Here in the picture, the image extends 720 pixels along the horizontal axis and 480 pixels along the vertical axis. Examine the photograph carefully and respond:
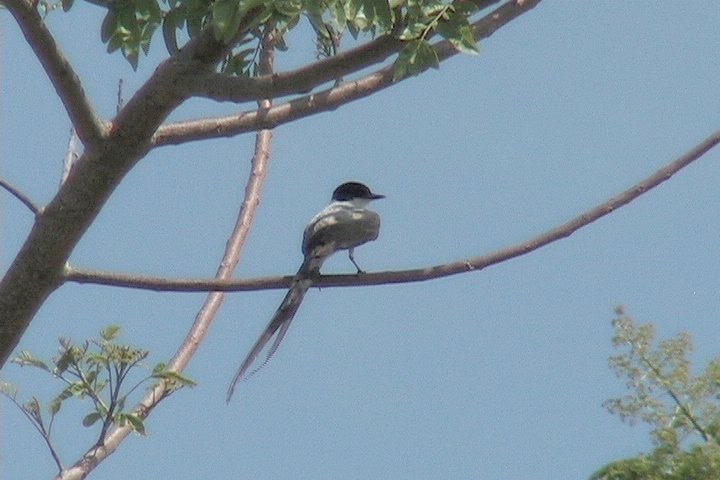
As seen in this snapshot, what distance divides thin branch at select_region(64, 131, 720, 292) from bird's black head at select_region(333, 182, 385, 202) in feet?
10.8

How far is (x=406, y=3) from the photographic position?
355 cm

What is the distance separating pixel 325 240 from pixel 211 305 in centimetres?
159

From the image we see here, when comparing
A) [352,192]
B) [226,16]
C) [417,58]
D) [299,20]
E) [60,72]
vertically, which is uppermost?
[352,192]

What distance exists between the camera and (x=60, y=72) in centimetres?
350

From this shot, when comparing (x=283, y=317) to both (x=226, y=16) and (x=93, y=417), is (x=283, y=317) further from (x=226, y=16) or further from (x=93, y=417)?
(x=226, y=16)

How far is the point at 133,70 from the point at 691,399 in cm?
369

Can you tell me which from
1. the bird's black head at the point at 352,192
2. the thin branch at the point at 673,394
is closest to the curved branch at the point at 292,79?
the thin branch at the point at 673,394

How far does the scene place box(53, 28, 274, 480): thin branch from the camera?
4.10 metres

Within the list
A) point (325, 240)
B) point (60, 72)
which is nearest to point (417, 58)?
point (60, 72)

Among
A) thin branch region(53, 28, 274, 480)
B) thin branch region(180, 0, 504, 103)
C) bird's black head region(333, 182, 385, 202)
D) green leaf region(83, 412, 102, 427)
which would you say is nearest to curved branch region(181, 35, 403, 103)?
thin branch region(180, 0, 504, 103)

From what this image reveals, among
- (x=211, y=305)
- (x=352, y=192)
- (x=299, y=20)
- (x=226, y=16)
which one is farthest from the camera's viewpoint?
(x=352, y=192)

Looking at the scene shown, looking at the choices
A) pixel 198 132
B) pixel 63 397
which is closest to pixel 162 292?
pixel 198 132

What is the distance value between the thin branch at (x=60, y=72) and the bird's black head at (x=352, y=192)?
3.89 meters

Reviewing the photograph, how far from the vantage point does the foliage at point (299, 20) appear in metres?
3.34
